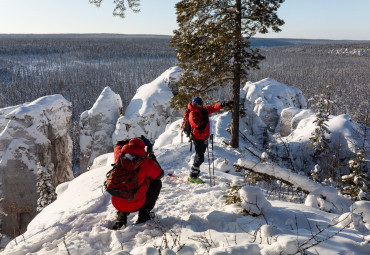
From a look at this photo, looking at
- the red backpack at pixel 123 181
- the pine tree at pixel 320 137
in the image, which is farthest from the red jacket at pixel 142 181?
the pine tree at pixel 320 137

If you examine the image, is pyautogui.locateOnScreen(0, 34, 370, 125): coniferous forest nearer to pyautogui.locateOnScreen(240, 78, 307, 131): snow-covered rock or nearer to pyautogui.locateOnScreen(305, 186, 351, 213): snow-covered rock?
pyautogui.locateOnScreen(240, 78, 307, 131): snow-covered rock

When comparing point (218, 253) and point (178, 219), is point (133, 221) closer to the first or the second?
point (178, 219)

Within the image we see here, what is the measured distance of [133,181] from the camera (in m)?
4.52

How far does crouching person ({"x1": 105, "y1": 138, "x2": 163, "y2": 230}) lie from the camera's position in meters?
4.45

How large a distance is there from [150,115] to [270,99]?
14.5 metres

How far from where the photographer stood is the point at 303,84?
320 feet

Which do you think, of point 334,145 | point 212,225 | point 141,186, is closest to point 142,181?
point 141,186

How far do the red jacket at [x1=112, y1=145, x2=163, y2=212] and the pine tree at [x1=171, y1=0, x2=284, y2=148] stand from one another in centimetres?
675

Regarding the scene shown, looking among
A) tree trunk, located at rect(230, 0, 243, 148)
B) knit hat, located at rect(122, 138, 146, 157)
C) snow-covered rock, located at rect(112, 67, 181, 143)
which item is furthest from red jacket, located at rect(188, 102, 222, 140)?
snow-covered rock, located at rect(112, 67, 181, 143)

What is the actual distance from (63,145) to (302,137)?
76.3 feet

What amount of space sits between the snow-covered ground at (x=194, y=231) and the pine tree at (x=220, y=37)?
5.78 metres

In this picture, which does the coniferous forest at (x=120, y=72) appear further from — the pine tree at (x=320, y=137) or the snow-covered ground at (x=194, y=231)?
the snow-covered ground at (x=194, y=231)

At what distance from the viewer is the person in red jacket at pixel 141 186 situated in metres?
4.50

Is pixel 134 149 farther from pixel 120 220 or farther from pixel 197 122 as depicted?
pixel 197 122
